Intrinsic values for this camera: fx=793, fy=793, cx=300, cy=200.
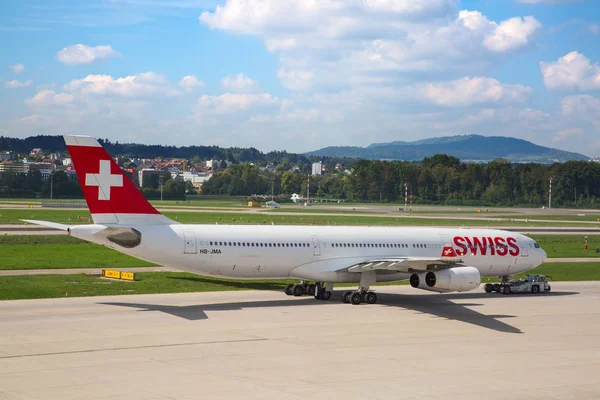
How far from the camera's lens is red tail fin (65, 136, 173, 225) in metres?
32.1

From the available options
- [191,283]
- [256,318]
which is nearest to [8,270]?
[191,283]

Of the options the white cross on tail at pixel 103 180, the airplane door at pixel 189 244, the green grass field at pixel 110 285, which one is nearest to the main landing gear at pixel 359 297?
the green grass field at pixel 110 285

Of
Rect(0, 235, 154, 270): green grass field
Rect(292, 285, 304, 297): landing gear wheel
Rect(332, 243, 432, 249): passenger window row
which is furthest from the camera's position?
Rect(0, 235, 154, 270): green grass field

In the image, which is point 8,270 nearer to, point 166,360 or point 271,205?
point 166,360

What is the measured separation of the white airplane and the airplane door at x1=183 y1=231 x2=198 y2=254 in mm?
43

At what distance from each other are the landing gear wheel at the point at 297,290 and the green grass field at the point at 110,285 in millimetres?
3007

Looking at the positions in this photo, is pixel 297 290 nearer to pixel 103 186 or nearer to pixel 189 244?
pixel 189 244

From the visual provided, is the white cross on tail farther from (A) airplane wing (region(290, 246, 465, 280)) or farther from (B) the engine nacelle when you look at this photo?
(B) the engine nacelle

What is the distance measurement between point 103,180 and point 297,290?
11484 millimetres

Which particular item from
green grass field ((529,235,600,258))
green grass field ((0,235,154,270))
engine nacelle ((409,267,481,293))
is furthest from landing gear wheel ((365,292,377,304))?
green grass field ((529,235,600,258))

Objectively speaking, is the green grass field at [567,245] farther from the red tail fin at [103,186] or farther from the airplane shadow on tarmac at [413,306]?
the red tail fin at [103,186]

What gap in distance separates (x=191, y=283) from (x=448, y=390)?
2350cm

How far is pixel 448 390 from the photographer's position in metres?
20.5

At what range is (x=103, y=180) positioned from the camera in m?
32.5
